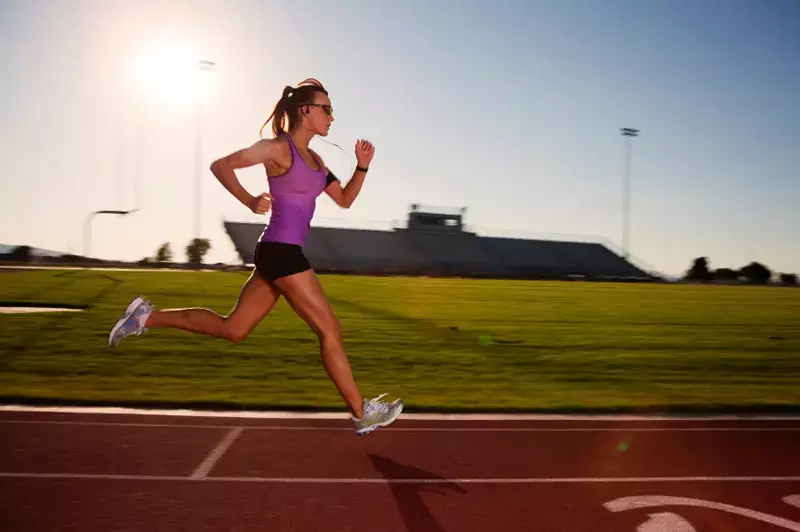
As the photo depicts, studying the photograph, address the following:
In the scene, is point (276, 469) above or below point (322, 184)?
below

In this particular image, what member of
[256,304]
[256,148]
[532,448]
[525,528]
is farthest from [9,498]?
[532,448]

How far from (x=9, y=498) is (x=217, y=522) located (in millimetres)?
1217

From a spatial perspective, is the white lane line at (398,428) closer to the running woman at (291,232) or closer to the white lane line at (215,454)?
the white lane line at (215,454)

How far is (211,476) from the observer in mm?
4863

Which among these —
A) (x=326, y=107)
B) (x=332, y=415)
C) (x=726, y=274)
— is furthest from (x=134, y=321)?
(x=726, y=274)

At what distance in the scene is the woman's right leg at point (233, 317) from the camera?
545 centimetres

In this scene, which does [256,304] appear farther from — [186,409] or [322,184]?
[186,409]

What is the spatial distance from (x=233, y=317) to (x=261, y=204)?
92 cm

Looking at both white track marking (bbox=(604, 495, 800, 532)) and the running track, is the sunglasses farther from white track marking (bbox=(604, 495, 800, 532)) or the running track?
white track marking (bbox=(604, 495, 800, 532))

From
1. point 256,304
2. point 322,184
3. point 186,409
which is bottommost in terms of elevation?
point 186,409

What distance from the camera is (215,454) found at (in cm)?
545

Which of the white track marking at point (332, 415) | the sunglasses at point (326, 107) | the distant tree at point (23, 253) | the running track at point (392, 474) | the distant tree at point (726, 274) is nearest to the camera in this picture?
the running track at point (392, 474)

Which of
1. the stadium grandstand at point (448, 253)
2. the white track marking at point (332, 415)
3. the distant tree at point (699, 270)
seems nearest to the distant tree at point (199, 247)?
the stadium grandstand at point (448, 253)

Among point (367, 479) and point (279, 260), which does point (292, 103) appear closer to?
point (279, 260)
